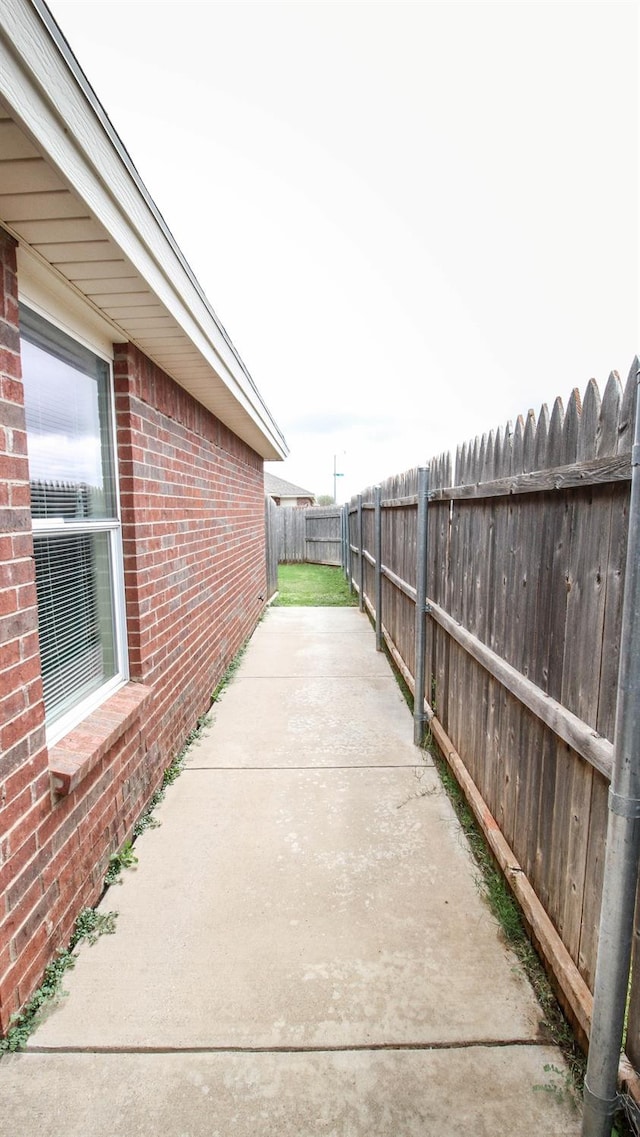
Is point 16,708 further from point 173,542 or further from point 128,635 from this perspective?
point 173,542

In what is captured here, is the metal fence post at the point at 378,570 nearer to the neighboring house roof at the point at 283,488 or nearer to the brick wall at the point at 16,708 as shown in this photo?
the brick wall at the point at 16,708

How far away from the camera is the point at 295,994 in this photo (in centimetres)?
186

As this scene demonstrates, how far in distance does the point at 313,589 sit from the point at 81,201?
11.1 m

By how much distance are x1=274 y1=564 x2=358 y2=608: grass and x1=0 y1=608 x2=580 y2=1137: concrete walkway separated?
7156 millimetres

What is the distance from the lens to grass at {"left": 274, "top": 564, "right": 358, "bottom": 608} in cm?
1045

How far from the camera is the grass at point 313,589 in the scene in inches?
411

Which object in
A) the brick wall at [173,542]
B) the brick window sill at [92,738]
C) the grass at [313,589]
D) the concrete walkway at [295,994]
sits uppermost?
the brick wall at [173,542]

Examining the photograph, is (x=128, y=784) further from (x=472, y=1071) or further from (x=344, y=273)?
(x=344, y=273)

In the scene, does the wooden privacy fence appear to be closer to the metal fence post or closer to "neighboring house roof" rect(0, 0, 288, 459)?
"neighboring house roof" rect(0, 0, 288, 459)

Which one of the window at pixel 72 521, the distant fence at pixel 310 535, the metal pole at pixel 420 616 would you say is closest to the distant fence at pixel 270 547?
the metal pole at pixel 420 616

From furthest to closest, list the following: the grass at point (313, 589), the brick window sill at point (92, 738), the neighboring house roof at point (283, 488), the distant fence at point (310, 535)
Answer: the neighboring house roof at point (283, 488)
the distant fence at point (310, 535)
the grass at point (313, 589)
the brick window sill at point (92, 738)

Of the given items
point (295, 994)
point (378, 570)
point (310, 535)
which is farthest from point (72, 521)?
point (310, 535)

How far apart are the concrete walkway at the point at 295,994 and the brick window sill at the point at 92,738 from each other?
655mm

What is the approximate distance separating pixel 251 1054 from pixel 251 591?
6.47m
